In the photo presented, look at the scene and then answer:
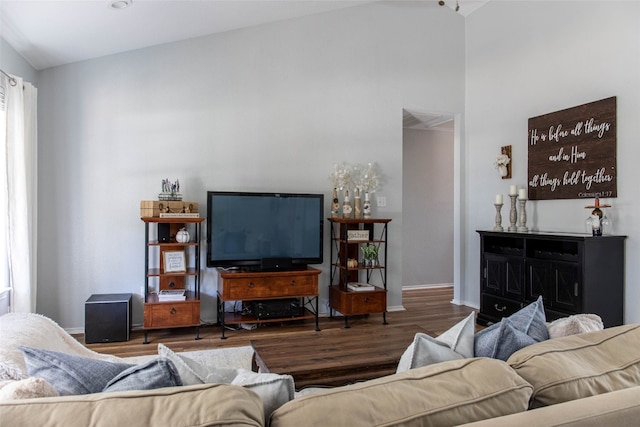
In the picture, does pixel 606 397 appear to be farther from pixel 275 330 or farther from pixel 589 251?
pixel 275 330

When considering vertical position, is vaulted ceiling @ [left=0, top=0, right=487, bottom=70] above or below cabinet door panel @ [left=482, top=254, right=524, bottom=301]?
above

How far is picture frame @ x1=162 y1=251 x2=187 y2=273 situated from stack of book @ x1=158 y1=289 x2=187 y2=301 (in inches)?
7.7

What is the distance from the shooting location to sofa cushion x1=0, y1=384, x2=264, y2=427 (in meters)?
0.75

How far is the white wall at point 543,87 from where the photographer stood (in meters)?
3.45

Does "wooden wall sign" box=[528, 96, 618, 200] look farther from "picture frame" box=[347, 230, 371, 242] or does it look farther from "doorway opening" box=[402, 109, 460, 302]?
"doorway opening" box=[402, 109, 460, 302]

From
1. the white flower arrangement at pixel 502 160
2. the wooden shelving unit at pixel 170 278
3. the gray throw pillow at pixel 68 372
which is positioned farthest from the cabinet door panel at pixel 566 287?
the gray throw pillow at pixel 68 372

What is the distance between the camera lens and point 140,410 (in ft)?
2.56

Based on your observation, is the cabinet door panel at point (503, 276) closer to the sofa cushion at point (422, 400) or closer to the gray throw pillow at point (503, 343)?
the gray throw pillow at point (503, 343)

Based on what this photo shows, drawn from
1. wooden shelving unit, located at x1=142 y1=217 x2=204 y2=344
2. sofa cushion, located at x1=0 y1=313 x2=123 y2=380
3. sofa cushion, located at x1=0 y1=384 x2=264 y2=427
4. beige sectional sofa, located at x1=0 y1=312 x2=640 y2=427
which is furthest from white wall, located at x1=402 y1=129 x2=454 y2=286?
sofa cushion, located at x1=0 y1=384 x2=264 y2=427

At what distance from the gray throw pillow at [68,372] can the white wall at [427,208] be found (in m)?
5.88

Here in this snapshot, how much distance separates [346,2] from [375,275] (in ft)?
10.4

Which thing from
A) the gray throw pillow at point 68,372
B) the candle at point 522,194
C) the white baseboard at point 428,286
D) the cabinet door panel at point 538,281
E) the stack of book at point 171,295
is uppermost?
the candle at point 522,194

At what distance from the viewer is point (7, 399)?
0.85 meters

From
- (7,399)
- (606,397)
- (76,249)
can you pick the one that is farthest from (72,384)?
(76,249)
